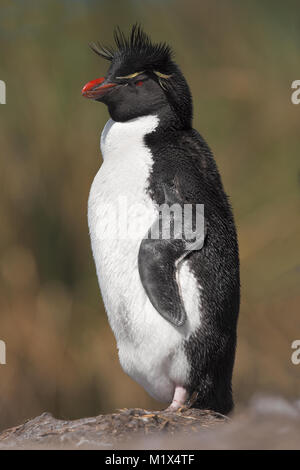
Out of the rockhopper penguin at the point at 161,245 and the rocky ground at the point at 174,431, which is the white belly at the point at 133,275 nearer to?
the rockhopper penguin at the point at 161,245

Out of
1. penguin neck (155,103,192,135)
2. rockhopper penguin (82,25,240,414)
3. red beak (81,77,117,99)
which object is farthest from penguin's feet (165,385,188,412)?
red beak (81,77,117,99)

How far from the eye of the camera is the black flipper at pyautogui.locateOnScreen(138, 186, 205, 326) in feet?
5.62

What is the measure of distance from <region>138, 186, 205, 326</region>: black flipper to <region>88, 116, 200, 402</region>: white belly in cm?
3

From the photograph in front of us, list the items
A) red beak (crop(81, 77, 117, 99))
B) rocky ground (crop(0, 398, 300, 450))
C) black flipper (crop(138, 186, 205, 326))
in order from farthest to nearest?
red beak (crop(81, 77, 117, 99))
black flipper (crop(138, 186, 205, 326))
rocky ground (crop(0, 398, 300, 450))

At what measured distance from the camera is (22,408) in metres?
3.04

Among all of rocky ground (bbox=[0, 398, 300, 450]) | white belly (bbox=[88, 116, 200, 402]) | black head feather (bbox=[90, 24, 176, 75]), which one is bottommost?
rocky ground (bbox=[0, 398, 300, 450])

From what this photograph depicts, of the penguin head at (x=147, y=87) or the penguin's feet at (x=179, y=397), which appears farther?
the penguin head at (x=147, y=87)

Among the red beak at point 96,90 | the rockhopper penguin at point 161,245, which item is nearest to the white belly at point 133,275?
the rockhopper penguin at point 161,245

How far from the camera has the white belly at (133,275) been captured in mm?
1752

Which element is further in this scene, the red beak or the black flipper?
the red beak

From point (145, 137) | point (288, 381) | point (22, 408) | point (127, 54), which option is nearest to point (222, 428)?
point (145, 137)

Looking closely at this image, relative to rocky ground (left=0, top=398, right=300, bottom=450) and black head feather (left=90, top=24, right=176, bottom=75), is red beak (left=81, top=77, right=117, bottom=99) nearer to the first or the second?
black head feather (left=90, top=24, right=176, bottom=75)

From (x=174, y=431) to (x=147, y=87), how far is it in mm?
928

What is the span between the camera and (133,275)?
1.78m
